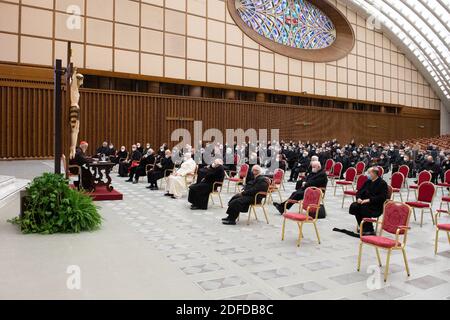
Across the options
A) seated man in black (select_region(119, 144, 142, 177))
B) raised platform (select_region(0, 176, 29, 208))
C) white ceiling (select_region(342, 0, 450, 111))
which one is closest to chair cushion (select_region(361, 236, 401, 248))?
raised platform (select_region(0, 176, 29, 208))

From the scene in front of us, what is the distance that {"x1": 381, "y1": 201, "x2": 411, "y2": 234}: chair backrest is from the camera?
4648 mm

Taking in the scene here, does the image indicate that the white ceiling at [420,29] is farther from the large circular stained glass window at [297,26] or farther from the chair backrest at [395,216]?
the chair backrest at [395,216]

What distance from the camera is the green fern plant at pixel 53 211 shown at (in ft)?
19.3

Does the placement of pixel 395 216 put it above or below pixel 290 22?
below

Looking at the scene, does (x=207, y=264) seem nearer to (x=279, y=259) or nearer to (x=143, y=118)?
(x=279, y=259)

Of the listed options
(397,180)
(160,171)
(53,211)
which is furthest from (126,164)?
(397,180)

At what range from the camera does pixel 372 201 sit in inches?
242

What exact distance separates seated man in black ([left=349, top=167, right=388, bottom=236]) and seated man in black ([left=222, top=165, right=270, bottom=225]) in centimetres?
174

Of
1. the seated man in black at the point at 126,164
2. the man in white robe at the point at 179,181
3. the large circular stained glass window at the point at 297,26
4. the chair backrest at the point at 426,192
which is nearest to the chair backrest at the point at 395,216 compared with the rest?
the chair backrest at the point at 426,192

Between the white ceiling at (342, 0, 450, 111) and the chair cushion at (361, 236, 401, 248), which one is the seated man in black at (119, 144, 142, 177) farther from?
the white ceiling at (342, 0, 450, 111)

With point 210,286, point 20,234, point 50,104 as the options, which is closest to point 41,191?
point 20,234

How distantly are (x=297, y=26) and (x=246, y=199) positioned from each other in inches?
884

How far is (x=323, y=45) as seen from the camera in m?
28.4

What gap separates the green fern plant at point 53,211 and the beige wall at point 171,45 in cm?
1306
